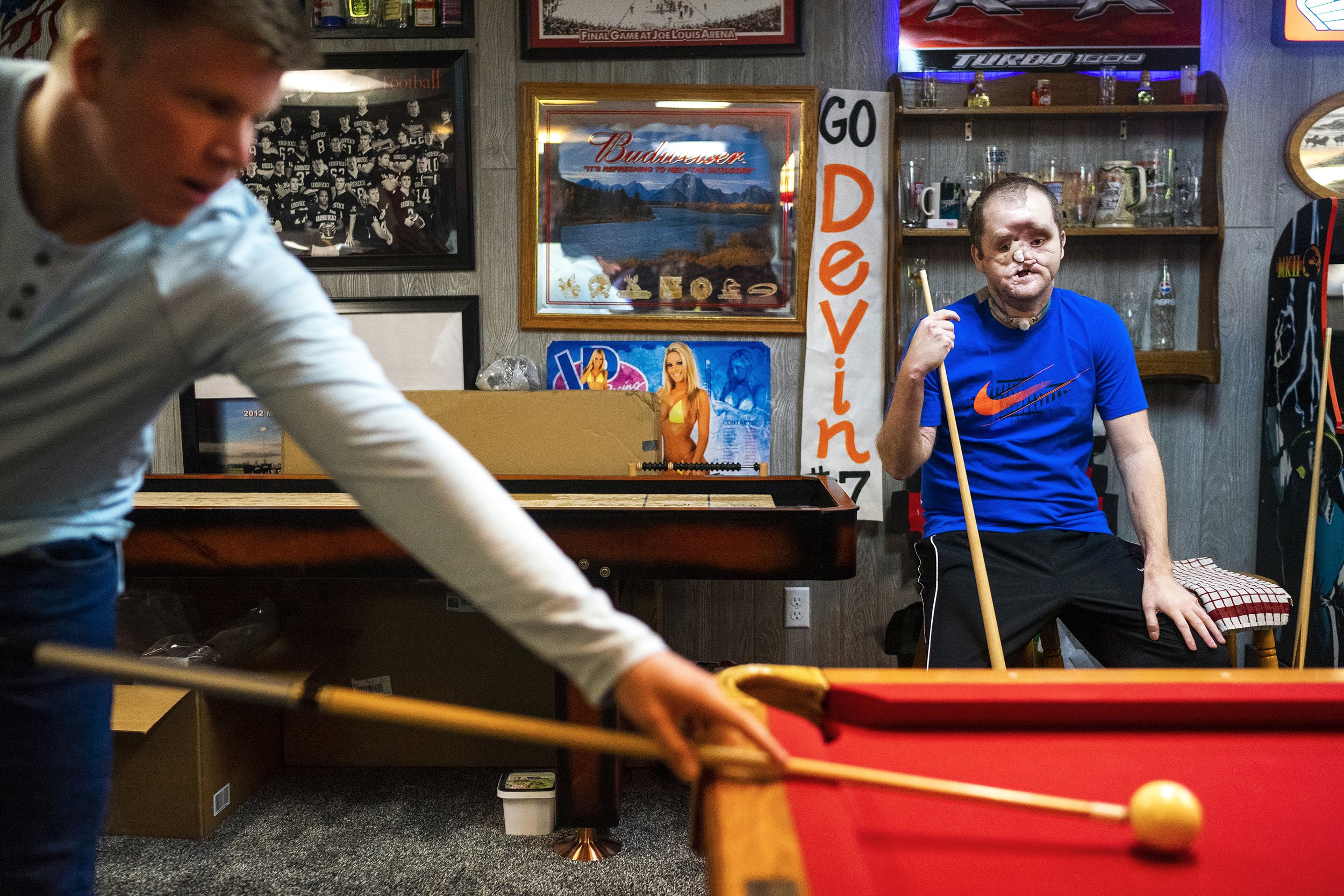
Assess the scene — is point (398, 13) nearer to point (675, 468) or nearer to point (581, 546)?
point (675, 468)

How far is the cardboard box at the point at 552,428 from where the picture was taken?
2.64 metres

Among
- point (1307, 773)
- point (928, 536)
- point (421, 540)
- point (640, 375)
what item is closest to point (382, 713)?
point (421, 540)

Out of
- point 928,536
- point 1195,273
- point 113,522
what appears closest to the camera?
point 113,522

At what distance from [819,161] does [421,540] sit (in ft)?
8.39

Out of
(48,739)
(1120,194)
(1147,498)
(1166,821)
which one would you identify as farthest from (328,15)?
(1166,821)

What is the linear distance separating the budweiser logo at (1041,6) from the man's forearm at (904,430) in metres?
1.54

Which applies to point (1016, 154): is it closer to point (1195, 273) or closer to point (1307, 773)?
point (1195, 273)

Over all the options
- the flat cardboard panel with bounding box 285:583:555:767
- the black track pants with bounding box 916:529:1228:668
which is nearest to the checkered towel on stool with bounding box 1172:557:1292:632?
the black track pants with bounding box 916:529:1228:668

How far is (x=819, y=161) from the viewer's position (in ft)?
10.0

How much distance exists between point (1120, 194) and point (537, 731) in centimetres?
282

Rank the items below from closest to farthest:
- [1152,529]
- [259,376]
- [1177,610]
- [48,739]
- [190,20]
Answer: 1. [190,20]
2. [259,376]
3. [48,739]
4. [1177,610]
5. [1152,529]

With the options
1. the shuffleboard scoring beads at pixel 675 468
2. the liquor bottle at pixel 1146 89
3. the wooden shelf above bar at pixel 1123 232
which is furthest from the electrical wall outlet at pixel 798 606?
the liquor bottle at pixel 1146 89

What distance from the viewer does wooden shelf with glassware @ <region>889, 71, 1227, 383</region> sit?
9.43 feet

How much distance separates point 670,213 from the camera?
3092 mm
